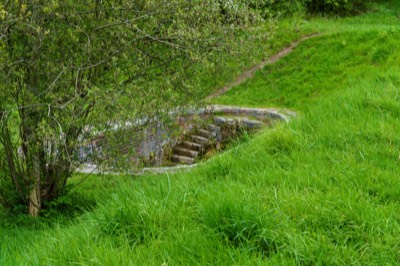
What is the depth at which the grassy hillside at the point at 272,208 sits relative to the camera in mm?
3168

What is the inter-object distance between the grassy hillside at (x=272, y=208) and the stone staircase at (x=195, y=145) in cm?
544

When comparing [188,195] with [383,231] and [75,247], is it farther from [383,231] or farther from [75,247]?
[383,231]

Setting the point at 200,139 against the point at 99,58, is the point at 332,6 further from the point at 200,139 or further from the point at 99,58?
the point at 99,58

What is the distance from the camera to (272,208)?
11.8 feet

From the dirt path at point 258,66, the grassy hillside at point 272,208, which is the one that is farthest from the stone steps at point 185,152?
the grassy hillside at point 272,208

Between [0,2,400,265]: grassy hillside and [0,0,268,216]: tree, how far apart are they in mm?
1184

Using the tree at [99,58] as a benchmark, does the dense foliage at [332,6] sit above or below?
below

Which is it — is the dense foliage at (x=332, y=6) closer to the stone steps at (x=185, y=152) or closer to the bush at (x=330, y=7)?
the bush at (x=330, y=7)

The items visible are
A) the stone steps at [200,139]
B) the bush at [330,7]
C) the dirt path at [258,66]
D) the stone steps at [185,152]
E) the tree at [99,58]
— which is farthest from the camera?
the bush at [330,7]

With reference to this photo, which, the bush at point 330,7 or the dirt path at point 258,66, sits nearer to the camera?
the dirt path at point 258,66

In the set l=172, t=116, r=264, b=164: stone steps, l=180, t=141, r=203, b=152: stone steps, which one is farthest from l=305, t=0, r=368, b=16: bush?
l=180, t=141, r=203, b=152: stone steps

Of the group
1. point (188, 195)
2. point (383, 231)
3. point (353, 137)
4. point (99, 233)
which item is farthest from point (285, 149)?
point (99, 233)

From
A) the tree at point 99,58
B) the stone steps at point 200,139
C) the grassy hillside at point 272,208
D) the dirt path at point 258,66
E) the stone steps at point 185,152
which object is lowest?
the stone steps at point 185,152

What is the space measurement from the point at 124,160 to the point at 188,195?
2.15 m
